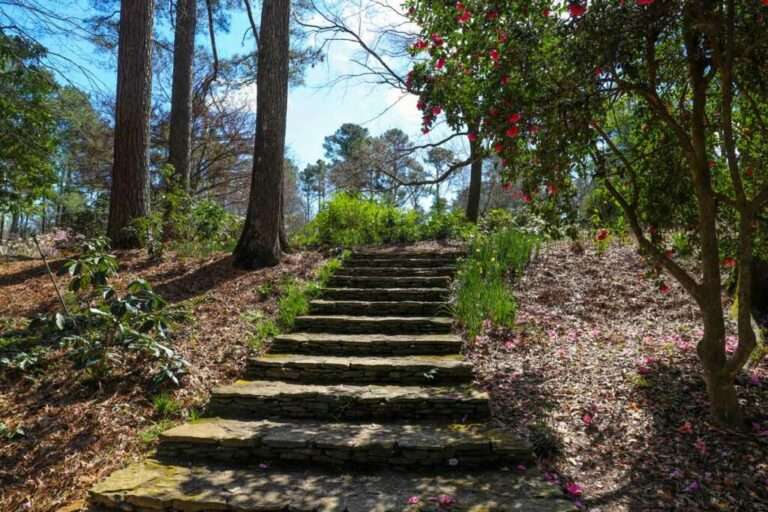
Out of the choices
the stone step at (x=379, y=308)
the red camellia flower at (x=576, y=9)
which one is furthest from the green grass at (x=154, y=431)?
the red camellia flower at (x=576, y=9)

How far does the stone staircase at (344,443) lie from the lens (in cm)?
229

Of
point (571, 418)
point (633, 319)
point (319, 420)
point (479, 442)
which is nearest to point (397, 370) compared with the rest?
point (319, 420)

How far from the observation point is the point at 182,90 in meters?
8.08

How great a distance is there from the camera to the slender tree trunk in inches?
311

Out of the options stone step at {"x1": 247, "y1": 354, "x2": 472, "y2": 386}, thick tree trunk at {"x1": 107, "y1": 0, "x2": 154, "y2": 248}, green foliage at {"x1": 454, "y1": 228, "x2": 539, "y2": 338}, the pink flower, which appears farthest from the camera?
thick tree trunk at {"x1": 107, "y1": 0, "x2": 154, "y2": 248}

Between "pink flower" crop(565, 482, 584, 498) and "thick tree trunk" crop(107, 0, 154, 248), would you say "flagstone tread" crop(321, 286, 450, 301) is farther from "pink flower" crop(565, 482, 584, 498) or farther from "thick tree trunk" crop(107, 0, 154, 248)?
"thick tree trunk" crop(107, 0, 154, 248)

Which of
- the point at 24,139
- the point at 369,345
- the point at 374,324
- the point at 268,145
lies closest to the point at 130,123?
the point at 268,145

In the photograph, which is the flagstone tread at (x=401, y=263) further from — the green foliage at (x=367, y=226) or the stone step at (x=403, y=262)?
the green foliage at (x=367, y=226)

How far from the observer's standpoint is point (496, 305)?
4.21 m

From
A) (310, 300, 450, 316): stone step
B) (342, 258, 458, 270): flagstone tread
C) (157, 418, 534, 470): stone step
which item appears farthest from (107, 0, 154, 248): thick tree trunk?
(157, 418, 534, 470): stone step

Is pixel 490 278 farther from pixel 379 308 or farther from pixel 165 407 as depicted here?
pixel 165 407

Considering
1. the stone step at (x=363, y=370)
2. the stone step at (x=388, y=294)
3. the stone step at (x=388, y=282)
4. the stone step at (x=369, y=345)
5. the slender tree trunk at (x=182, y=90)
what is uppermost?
the slender tree trunk at (x=182, y=90)

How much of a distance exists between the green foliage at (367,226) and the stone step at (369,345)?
3.32m

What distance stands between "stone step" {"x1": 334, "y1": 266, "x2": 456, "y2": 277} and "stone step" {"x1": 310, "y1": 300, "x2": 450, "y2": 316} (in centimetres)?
88
